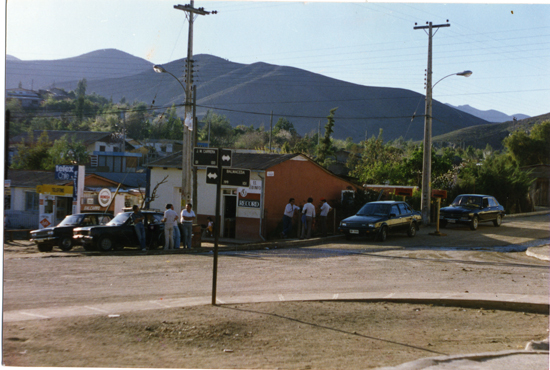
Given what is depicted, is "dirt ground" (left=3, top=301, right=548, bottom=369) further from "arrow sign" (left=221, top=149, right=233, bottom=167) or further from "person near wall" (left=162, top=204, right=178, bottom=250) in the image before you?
"person near wall" (left=162, top=204, right=178, bottom=250)

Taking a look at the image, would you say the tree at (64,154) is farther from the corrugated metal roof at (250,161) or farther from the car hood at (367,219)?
the car hood at (367,219)

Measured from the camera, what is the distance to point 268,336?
23.0 ft

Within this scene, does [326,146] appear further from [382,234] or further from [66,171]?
[66,171]

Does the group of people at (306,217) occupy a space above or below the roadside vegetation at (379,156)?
below

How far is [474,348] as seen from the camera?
677 centimetres

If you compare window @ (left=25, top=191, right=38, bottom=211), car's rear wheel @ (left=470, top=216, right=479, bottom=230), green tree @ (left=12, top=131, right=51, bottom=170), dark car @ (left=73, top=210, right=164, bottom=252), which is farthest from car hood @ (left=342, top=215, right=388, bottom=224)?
green tree @ (left=12, top=131, right=51, bottom=170)

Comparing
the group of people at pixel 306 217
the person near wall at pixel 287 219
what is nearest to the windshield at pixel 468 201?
the group of people at pixel 306 217

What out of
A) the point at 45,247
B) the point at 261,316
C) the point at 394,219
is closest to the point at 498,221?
the point at 394,219

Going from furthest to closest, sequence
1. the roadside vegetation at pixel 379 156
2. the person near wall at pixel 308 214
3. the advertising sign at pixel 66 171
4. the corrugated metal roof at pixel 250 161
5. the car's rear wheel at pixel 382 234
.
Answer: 1. the roadside vegetation at pixel 379 156
2. the corrugated metal roof at pixel 250 161
3. the advertising sign at pixel 66 171
4. the person near wall at pixel 308 214
5. the car's rear wheel at pixel 382 234

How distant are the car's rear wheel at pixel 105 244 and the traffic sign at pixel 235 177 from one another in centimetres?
1063

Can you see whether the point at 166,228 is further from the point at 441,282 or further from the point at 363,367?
the point at 363,367

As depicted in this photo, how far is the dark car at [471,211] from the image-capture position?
82.8 feet

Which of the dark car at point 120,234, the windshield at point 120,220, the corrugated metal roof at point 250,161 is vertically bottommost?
the dark car at point 120,234

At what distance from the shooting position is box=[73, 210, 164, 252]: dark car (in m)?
18.1
